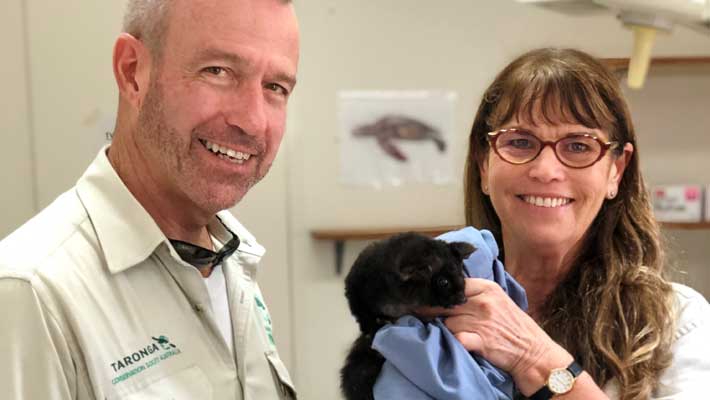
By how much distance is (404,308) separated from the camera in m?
1.10

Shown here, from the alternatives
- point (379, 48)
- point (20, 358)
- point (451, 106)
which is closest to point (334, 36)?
point (379, 48)

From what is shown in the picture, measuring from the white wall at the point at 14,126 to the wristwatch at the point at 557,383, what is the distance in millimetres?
2270

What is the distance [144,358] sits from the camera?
1.04 metres

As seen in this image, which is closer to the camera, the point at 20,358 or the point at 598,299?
the point at 20,358

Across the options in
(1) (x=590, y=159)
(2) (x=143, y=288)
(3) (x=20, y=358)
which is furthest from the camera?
(1) (x=590, y=159)

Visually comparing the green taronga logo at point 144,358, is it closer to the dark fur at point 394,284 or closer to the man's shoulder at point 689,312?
the dark fur at point 394,284

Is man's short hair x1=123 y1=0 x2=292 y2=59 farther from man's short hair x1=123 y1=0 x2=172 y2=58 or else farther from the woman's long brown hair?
the woman's long brown hair

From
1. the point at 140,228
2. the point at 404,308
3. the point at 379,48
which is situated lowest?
the point at 404,308

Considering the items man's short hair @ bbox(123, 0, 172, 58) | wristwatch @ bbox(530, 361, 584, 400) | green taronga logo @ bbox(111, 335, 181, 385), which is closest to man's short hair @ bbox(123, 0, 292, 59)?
man's short hair @ bbox(123, 0, 172, 58)

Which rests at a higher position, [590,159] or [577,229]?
[590,159]

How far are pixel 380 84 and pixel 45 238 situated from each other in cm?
209

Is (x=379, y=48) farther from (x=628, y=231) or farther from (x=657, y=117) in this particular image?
(x=628, y=231)

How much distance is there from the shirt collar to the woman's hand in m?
0.46

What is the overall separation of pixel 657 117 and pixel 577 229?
1.96m
